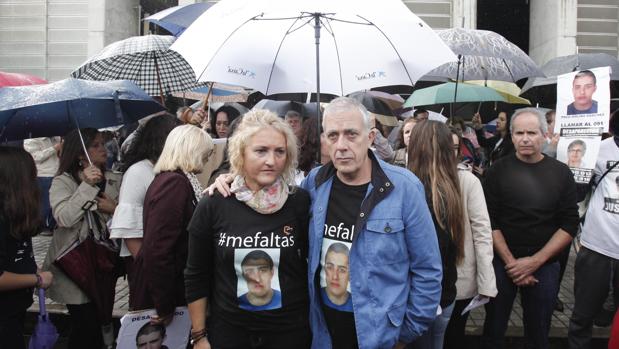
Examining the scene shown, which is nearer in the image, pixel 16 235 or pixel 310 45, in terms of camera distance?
pixel 16 235

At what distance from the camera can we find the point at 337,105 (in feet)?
8.72

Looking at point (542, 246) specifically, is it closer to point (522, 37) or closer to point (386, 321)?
point (386, 321)

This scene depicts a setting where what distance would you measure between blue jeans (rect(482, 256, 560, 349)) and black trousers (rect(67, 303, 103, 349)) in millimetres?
2980

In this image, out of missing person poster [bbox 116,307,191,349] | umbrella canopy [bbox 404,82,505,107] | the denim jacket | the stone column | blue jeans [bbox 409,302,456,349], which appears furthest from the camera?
the stone column

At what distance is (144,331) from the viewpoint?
3.31m

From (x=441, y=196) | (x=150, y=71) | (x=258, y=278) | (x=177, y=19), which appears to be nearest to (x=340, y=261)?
(x=258, y=278)

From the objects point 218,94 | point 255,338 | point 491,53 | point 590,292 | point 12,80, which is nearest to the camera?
point 255,338

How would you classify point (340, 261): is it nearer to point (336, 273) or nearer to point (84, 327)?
point (336, 273)

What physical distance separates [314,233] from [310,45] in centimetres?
204

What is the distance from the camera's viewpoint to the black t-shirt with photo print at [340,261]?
2.62 meters

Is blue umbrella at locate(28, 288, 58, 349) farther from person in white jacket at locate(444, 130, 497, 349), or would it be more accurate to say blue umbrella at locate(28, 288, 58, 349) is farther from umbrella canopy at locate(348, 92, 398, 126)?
umbrella canopy at locate(348, 92, 398, 126)

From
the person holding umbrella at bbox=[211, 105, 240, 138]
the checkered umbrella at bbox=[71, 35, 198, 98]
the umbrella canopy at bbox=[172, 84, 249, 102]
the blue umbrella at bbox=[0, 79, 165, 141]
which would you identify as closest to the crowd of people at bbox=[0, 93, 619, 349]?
the blue umbrella at bbox=[0, 79, 165, 141]

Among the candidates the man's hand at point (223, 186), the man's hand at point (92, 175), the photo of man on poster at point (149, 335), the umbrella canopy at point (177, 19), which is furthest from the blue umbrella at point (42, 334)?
the umbrella canopy at point (177, 19)

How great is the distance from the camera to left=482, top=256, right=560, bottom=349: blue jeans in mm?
4027
